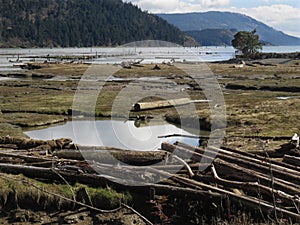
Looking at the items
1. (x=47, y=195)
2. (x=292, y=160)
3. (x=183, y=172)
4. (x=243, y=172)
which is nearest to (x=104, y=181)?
(x=47, y=195)

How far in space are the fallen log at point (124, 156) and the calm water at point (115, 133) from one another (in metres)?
7.48

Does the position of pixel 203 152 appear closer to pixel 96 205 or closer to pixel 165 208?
pixel 165 208

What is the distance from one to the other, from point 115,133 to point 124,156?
1188 cm

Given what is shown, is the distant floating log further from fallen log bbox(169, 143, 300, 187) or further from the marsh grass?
the marsh grass

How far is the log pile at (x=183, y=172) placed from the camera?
34.6ft

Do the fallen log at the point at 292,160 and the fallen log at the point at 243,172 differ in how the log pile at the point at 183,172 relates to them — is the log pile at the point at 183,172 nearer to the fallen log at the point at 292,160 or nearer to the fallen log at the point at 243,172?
the fallen log at the point at 243,172

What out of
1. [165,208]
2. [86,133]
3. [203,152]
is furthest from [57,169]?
[86,133]

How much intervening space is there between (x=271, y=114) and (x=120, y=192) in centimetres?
1754

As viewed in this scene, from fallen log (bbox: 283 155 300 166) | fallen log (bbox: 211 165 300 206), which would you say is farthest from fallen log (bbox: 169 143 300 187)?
fallen log (bbox: 283 155 300 166)

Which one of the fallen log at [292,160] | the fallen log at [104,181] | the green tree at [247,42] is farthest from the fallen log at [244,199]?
the green tree at [247,42]

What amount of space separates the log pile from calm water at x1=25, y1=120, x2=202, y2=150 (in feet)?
25.0

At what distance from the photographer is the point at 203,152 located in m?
12.5

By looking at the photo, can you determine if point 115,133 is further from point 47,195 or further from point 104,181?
point 47,195

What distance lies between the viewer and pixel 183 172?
1204 centimetres
